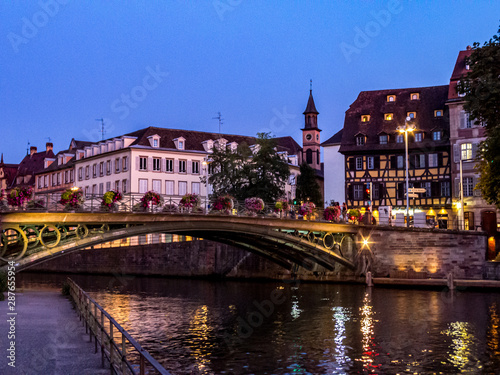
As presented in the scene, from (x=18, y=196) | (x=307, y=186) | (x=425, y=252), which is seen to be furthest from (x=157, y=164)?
(x=18, y=196)

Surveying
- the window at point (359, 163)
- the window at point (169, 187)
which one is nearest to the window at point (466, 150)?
the window at point (359, 163)

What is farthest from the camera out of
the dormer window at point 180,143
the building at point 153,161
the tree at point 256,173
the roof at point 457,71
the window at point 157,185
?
the dormer window at point 180,143

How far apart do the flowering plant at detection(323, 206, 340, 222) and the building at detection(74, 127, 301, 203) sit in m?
32.4

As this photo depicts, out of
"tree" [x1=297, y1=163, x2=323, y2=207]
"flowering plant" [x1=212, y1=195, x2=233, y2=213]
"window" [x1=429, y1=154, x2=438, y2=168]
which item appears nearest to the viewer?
"flowering plant" [x1=212, y1=195, x2=233, y2=213]

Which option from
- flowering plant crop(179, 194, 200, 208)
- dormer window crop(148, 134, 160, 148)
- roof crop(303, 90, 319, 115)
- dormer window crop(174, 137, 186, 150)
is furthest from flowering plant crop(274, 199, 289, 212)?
roof crop(303, 90, 319, 115)

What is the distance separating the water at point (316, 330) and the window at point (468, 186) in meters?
20.0

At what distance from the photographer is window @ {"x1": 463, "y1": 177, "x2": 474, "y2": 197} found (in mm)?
61300

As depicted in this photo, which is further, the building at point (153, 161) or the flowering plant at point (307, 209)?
the building at point (153, 161)

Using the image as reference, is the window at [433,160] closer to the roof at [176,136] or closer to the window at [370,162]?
the window at [370,162]

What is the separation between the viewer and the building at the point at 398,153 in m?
65.2

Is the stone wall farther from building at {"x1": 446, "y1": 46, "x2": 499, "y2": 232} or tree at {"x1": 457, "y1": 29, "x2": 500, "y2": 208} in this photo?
tree at {"x1": 457, "y1": 29, "x2": 500, "y2": 208}

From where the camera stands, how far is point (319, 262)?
51562mm

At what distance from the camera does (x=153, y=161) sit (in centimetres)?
8288

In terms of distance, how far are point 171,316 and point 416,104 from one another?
1745 inches
